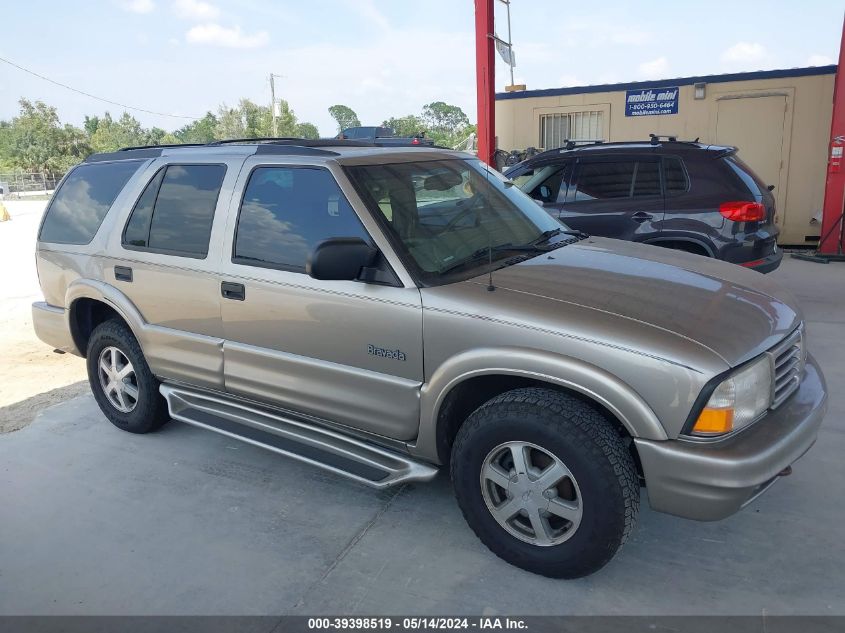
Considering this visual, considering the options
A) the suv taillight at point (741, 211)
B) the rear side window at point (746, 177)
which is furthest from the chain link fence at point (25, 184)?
the suv taillight at point (741, 211)

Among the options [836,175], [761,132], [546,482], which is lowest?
[546,482]

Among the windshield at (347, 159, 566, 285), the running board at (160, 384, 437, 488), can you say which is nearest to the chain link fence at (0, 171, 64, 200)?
the running board at (160, 384, 437, 488)

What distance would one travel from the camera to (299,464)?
4.13 metres

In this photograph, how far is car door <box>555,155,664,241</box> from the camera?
6629 mm

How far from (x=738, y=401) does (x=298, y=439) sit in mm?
2156

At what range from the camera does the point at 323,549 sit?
3.24 meters

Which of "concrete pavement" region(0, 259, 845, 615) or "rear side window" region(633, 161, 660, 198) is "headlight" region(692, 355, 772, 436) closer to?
"concrete pavement" region(0, 259, 845, 615)

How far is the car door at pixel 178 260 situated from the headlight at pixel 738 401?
8.57ft

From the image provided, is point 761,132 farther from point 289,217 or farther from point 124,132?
point 124,132

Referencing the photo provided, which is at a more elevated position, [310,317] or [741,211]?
[741,211]

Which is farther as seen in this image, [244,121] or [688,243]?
[244,121]

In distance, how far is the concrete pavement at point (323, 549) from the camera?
2.85 meters

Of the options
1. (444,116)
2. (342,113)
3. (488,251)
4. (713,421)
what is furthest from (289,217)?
(342,113)

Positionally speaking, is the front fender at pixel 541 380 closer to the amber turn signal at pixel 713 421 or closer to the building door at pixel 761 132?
the amber turn signal at pixel 713 421
